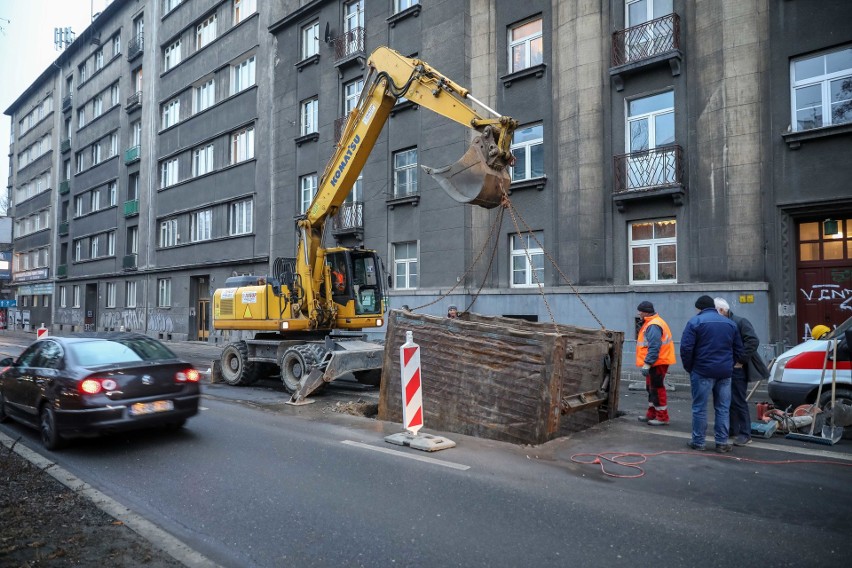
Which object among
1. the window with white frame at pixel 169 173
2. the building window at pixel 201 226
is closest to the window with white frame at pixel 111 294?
the window with white frame at pixel 169 173

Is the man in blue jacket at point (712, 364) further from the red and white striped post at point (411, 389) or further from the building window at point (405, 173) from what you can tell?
the building window at point (405, 173)

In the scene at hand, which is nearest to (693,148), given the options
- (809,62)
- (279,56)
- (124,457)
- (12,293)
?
(809,62)

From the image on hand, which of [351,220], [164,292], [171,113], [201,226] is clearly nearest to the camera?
[351,220]

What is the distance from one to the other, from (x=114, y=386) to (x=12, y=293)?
204ft

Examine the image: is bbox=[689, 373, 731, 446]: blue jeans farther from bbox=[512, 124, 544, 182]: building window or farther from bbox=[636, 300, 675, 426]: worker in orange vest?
bbox=[512, 124, 544, 182]: building window

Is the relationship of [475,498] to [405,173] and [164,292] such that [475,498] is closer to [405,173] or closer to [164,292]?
[405,173]

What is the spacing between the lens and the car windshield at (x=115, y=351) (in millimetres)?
7273

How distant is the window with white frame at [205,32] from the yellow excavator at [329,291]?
21.4 meters

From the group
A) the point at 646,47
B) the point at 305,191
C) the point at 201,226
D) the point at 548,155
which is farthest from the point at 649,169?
the point at 201,226

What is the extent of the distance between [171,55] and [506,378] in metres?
34.0

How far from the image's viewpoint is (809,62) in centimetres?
1354

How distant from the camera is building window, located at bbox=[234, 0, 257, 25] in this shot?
28.0m

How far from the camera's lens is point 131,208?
120 ft

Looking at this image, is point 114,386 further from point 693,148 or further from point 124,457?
point 693,148
